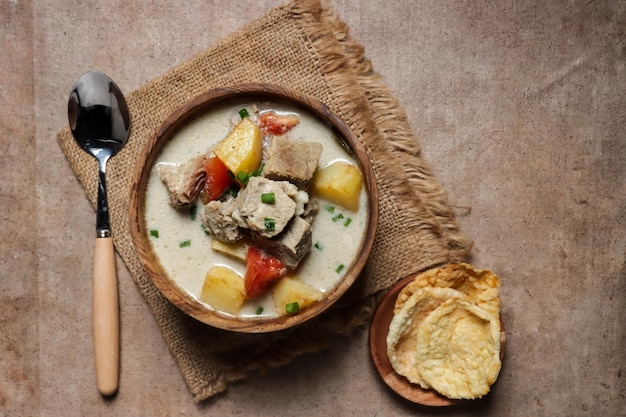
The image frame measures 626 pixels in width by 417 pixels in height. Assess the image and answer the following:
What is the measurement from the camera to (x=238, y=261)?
258cm

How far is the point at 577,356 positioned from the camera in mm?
3062

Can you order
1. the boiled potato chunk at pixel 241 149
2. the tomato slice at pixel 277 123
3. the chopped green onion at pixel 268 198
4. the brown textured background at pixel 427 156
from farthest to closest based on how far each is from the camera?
the brown textured background at pixel 427 156 < the tomato slice at pixel 277 123 < the boiled potato chunk at pixel 241 149 < the chopped green onion at pixel 268 198

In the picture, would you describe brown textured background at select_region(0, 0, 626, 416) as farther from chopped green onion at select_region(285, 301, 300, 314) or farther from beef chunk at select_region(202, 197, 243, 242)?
beef chunk at select_region(202, 197, 243, 242)

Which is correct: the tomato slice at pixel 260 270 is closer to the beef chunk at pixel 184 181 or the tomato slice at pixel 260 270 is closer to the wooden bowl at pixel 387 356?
the beef chunk at pixel 184 181

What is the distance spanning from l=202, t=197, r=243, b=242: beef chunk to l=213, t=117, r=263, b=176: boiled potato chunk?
137 mm

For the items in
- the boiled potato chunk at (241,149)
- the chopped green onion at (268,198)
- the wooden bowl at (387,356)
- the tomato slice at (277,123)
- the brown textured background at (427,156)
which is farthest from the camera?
the brown textured background at (427,156)

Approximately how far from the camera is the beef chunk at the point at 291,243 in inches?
95.1

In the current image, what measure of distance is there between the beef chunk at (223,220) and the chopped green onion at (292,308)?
33cm

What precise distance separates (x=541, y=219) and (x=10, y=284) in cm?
248

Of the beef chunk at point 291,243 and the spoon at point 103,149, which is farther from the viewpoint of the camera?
the spoon at point 103,149

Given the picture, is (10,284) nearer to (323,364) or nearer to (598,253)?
(323,364)

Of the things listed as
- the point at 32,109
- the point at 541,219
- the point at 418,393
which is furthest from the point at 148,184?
the point at 541,219

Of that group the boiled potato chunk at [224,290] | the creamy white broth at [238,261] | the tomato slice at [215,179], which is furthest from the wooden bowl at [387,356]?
the tomato slice at [215,179]

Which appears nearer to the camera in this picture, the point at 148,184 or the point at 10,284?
the point at 148,184
